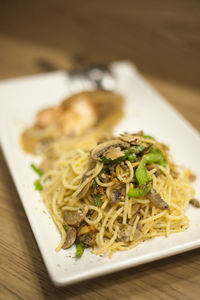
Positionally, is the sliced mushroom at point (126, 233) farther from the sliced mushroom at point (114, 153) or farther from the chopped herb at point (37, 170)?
the chopped herb at point (37, 170)

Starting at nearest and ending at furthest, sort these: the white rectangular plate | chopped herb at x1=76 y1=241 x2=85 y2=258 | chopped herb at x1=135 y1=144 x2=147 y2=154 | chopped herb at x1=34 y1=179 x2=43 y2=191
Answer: the white rectangular plate
chopped herb at x1=76 y1=241 x2=85 y2=258
chopped herb at x1=135 y1=144 x2=147 y2=154
chopped herb at x1=34 y1=179 x2=43 y2=191

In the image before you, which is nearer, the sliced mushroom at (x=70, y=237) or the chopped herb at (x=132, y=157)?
the sliced mushroom at (x=70, y=237)

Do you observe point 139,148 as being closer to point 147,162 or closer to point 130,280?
point 147,162

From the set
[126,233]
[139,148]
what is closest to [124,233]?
[126,233]

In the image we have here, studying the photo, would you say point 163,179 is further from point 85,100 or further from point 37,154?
point 85,100

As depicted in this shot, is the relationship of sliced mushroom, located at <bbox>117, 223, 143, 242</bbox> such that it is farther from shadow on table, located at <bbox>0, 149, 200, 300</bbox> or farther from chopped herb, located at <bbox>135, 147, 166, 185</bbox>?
chopped herb, located at <bbox>135, 147, 166, 185</bbox>

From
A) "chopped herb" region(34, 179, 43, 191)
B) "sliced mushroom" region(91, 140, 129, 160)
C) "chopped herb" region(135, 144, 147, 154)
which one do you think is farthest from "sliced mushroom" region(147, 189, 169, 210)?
"chopped herb" region(34, 179, 43, 191)

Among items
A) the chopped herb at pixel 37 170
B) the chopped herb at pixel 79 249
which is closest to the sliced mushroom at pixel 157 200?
the chopped herb at pixel 79 249
